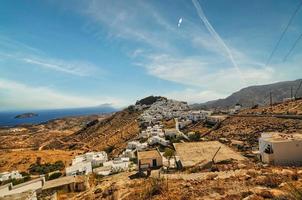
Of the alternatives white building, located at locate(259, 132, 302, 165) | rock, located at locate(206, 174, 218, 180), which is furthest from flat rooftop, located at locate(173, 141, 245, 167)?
rock, located at locate(206, 174, 218, 180)

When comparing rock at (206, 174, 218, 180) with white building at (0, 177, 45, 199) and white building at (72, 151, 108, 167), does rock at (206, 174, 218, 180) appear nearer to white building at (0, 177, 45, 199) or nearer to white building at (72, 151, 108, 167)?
white building at (0, 177, 45, 199)

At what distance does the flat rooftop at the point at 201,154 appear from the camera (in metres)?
24.3

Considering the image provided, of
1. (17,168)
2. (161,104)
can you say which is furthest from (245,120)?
(161,104)

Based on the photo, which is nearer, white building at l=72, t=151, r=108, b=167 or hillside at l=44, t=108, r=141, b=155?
white building at l=72, t=151, r=108, b=167

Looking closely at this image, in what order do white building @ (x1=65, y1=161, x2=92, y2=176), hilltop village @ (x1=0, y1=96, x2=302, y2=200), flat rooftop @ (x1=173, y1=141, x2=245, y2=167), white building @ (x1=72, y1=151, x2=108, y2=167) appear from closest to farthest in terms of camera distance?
hilltop village @ (x1=0, y1=96, x2=302, y2=200), flat rooftop @ (x1=173, y1=141, x2=245, y2=167), white building @ (x1=65, y1=161, x2=92, y2=176), white building @ (x1=72, y1=151, x2=108, y2=167)

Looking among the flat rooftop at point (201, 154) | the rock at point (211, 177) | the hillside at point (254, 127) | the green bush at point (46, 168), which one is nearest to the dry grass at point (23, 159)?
the green bush at point (46, 168)

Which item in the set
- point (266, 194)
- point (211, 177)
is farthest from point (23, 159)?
point (266, 194)

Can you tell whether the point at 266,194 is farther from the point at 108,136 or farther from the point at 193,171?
the point at 108,136

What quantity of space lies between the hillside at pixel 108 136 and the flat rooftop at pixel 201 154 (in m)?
31.2

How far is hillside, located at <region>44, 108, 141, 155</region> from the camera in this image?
231ft

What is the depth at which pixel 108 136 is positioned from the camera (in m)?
79.9

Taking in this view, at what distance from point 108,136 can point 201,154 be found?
56.0 meters

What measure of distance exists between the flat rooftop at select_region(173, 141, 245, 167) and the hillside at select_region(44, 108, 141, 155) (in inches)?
1227

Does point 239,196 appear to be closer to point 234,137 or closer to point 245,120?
point 234,137
